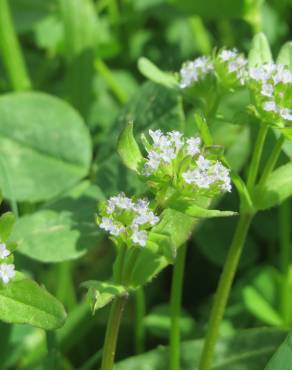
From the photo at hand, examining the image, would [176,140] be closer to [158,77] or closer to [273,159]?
[273,159]

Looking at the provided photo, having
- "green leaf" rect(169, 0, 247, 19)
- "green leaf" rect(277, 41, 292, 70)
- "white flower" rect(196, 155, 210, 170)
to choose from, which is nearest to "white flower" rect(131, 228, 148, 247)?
"white flower" rect(196, 155, 210, 170)

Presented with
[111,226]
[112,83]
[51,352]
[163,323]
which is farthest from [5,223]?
[112,83]

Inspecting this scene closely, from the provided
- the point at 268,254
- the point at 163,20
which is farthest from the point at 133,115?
the point at 163,20

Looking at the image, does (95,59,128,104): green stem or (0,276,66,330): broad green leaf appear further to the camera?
(95,59,128,104): green stem

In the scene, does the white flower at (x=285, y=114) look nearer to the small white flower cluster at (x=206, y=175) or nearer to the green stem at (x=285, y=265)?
the small white flower cluster at (x=206, y=175)

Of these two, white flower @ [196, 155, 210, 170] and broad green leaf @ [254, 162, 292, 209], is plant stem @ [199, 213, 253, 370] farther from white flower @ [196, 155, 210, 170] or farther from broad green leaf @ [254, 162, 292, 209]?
white flower @ [196, 155, 210, 170]

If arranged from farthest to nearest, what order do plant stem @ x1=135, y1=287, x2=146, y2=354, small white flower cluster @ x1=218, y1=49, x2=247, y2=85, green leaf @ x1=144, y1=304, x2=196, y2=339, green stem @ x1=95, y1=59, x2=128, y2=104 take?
green stem @ x1=95, y1=59, x2=128, y2=104, green leaf @ x1=144, y1=304, x2=196, y2=339, plant stem @ x1=135, y1=287, x2=146, y2=354, small white flower cluster @ x1=218, y1=49, x2=247, y2=85

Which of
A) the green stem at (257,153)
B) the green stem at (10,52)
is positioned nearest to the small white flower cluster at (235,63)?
the green stem at (257,153)

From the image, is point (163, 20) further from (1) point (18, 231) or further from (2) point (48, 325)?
(2) point (48, 325)
